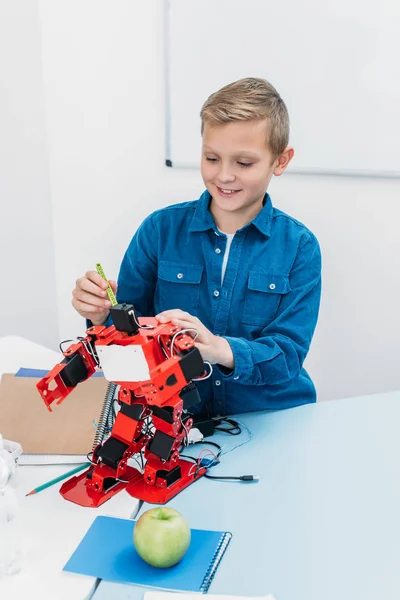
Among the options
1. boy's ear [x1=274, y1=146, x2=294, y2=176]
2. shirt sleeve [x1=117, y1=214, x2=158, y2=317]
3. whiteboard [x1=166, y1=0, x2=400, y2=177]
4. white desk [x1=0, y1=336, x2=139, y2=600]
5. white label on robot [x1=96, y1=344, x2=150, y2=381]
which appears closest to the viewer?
white desk [x1=0, y1=336, x2=139, y2=600]

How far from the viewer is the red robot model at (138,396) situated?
0.91m

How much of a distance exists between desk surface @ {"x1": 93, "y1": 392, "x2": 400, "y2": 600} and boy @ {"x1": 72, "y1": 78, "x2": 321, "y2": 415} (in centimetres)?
12

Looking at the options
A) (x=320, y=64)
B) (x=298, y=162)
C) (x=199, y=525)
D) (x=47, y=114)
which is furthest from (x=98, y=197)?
(x=199, y=525)

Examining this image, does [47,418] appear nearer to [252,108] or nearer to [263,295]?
[263,295]

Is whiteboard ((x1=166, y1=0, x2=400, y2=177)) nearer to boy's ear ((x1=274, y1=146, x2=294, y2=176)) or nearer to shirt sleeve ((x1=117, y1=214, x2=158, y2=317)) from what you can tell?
boy's ear ((x1=274, y1=146, x2=294, y2=176))

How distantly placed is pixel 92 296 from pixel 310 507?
53 centimetres

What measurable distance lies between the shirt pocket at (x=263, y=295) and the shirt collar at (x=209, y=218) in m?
0.09

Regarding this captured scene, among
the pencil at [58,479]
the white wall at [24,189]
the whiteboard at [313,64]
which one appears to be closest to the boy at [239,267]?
the pencil at [58,479]

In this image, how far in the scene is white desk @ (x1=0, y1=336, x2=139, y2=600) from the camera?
80 centimetres

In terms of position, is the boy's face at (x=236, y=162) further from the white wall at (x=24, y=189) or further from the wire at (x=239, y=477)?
the white wall at (x=24, y=189)

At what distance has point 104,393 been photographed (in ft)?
3.99

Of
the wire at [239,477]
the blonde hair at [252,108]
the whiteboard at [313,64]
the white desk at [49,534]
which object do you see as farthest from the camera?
the whiteboard at [313,64]

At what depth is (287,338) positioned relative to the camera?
1192 mm

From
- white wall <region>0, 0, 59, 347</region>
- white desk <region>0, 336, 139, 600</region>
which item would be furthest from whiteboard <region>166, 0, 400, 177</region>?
white desk <region>0, 336, 139, 600</region>
